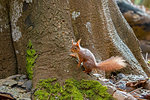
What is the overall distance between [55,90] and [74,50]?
485 millimetres

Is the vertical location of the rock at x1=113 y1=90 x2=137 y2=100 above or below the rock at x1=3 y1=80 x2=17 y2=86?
below

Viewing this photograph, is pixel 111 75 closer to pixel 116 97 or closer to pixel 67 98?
pixel 116 97

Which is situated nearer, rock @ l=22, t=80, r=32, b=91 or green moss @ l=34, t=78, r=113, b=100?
green moss @ l=34, t=78, r=113, b=100

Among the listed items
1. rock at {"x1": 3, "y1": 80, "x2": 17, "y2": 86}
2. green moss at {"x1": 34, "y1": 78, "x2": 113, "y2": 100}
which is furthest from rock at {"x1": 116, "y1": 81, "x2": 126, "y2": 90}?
rock at {"x1": 3, "y1": 80, "x2": 17, "y2": 86}

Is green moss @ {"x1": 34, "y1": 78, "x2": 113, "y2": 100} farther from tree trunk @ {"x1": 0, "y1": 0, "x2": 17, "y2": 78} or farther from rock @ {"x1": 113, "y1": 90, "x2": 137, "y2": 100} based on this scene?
tree trunk @ {"x1": 0, "y1": 0, "x2": 17, "y2": 78}

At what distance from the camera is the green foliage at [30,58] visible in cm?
198

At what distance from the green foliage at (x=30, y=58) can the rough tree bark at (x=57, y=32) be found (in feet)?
0.18

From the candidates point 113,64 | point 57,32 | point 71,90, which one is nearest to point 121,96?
point 113,64

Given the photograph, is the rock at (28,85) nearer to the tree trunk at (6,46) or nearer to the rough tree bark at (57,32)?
the rough tree bark at (57,32)

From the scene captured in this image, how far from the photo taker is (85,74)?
6.24ft

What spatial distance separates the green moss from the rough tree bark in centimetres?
8

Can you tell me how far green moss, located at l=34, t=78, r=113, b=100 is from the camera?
170 cm

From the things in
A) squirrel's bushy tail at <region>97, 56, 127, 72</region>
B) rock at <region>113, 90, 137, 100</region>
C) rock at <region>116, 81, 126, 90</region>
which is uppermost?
squirrel's bushy tail at <region>97, 56, 127, 72</region>

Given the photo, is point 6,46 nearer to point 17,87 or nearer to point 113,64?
point 17,87
